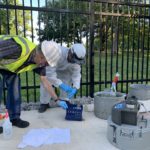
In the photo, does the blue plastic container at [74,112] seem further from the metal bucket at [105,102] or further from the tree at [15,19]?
the tree at [15,19]

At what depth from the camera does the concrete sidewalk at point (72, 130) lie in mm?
2730

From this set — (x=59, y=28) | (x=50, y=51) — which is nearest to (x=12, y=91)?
(x=50, y=51)

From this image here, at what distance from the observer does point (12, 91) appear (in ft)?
10.3

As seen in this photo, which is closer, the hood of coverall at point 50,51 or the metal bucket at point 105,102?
the hood of coverall at point 50,51

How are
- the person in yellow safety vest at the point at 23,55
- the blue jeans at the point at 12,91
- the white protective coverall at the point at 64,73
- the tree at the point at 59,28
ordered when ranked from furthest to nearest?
the tree at the point at 59,28
the white protective coverall at the point at 64,73
the blue jeans at the point at 12,91
the person in yellow safety vest at the point at 23,55

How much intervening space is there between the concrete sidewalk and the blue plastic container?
0.07 metres

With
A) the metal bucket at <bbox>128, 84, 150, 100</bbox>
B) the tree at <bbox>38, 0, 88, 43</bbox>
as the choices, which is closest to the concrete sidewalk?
the metal bucket at <bbox>128, 84, 150, 100</bbox>

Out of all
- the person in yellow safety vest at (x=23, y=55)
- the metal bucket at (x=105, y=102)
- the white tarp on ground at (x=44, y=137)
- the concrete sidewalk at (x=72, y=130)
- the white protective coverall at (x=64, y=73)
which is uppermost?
the person in yellow safety vest at (x=23, y=55)

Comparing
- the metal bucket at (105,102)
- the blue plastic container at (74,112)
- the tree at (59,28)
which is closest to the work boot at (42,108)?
the blue plastic container at (74,112)

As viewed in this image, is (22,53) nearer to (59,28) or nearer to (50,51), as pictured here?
(50,51)

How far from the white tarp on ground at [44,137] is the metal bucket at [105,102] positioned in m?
0.63

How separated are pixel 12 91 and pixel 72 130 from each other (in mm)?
851

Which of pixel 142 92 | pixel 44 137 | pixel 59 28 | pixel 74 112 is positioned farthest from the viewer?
pixel 59 28

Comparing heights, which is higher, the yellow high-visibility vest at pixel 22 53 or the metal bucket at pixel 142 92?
the yellow high-visibility vest at pixel 22 53
